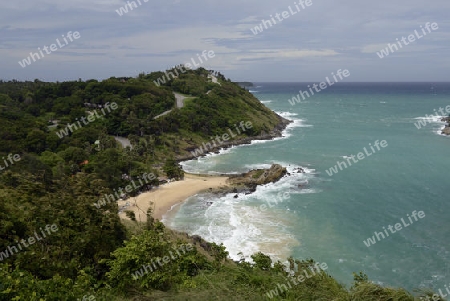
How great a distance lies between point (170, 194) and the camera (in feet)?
113

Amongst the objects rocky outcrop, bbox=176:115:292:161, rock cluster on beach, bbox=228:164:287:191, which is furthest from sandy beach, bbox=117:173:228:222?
rocky outcrop, bbox=176:115:292:161

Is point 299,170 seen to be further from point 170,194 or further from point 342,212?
point 170,194

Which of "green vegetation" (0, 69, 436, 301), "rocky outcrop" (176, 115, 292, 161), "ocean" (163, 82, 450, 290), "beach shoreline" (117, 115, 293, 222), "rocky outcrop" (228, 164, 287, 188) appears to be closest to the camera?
"green vegetation" (0, 69, 436, 301)

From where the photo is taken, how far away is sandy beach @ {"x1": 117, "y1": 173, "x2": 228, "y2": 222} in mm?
30656

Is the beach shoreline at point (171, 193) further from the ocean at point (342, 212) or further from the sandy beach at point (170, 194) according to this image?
the ocean at point (342, 212)

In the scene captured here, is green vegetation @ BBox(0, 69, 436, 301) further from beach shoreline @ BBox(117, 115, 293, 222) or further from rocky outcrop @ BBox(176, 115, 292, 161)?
rocky outcrop @ BBox(176, 115, 292, 161)

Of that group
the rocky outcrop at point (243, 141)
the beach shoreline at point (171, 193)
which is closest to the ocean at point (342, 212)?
the beach shoreline at point (171, 193)

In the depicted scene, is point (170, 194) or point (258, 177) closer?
point (170, 194)

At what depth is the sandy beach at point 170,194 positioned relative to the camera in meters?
30.7

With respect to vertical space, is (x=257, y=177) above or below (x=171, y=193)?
below

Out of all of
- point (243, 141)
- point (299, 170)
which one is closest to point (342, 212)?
point (299, 170)

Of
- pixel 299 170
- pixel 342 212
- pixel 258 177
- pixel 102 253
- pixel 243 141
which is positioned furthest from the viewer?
pixel 243 141

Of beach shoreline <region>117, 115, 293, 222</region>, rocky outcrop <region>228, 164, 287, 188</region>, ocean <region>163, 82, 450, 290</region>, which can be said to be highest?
beach shoreline <region>117, 115, 293, 222</region>

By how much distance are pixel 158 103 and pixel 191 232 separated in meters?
45.2
